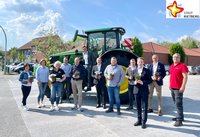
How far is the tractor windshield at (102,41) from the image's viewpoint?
10.2 m

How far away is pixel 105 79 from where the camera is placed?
943 centimetres

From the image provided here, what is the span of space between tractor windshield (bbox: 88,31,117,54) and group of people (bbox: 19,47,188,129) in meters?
0.48

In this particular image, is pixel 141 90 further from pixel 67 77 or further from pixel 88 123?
pixel 67 77

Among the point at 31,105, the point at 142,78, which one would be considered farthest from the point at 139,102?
the point at 31,105

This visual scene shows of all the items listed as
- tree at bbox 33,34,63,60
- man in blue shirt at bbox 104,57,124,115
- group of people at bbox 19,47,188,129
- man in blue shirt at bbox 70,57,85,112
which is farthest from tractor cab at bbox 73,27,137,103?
tree at bbox 33,34,63,60

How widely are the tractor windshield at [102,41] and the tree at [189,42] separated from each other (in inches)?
3668

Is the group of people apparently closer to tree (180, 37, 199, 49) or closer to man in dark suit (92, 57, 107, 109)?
man in dark suit (92, 57, 107, 109)

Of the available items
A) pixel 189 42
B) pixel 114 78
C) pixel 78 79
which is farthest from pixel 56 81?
pixel 189 42

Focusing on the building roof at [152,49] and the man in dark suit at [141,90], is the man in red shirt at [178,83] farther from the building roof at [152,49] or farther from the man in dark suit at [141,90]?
the building roof at [152,49]

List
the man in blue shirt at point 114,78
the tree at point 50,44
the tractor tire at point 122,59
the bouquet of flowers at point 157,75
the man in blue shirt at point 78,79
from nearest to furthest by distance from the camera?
the bouquet of flowers at point 157,75 < the man in blue shirt at point 114,78 < the man in blue shirt at point 78,79 < the tractor tire at point 122,59 < the tree at point 50,44

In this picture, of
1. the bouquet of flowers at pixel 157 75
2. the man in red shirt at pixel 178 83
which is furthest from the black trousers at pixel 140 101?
the bouquet of flowers at pixel 157 75

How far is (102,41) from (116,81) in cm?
231

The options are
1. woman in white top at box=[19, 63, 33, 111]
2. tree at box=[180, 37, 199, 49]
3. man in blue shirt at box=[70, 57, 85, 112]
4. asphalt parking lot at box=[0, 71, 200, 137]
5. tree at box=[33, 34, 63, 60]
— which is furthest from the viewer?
tree at box=[180, 37, 199, 49]

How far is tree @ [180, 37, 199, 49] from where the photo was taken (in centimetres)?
9831
